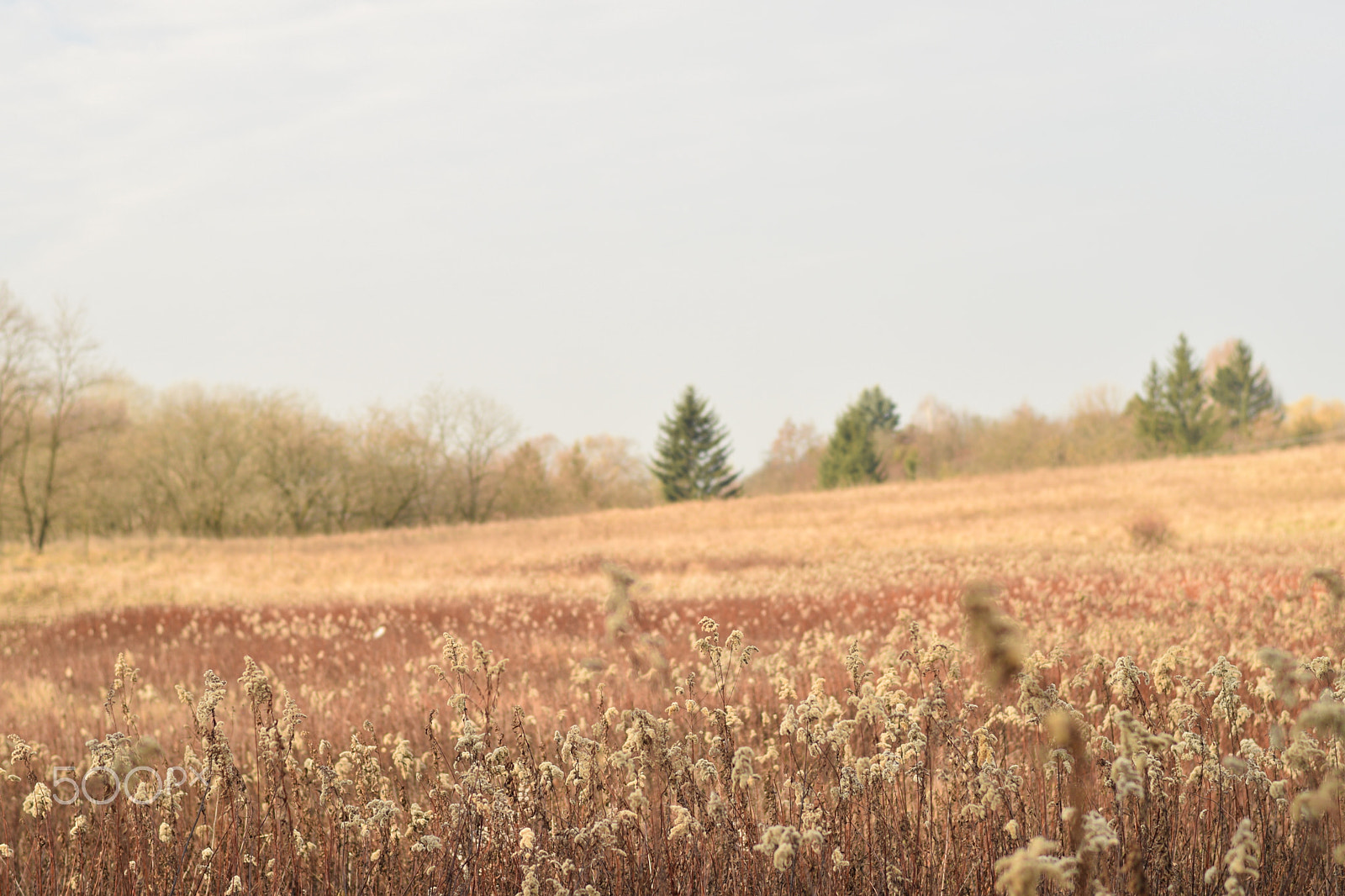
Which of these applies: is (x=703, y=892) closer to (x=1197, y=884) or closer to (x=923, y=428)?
(x=1197, y=884)

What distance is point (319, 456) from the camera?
4978 centimetres

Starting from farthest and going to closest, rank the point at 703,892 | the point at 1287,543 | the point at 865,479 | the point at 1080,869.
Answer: the point at 865,479 < the point at 1287,543 < the point at 703,892 < the point at 1080,869

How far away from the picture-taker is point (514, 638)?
36.9ft

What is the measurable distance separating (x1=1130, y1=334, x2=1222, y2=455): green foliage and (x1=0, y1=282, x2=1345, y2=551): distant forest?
0.13 metres

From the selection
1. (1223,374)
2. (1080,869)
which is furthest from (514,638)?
(1223,374)

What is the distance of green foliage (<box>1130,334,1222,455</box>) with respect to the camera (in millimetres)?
63744

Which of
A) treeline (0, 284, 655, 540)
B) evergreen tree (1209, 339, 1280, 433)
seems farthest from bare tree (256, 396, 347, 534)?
evergreen tree (1209, 339, 1280, 433)

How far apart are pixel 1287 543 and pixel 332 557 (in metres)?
25.6

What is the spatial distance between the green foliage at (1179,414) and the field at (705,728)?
44.6 metres

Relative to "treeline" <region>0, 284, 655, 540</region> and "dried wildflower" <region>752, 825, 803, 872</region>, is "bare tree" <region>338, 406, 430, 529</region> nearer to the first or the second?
"treeline" <region>0, 284, 655, 540</region>

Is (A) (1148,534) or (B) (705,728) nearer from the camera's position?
(B) (705,728)

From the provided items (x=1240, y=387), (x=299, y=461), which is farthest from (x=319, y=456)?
(x=1240, y=387)

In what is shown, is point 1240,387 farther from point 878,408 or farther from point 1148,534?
point 1148,534

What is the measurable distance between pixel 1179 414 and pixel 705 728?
6760cm
